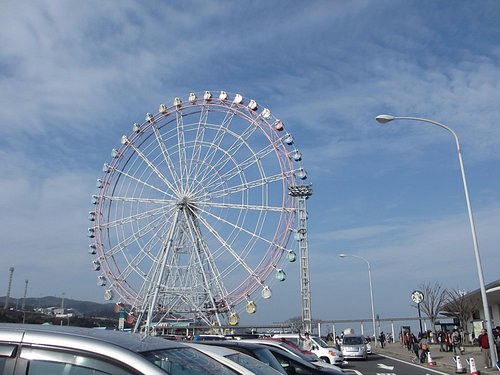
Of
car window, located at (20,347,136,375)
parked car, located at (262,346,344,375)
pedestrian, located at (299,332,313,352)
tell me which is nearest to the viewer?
car window, located at (20,347,136,375)

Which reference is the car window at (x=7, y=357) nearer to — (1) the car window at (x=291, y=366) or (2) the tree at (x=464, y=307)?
(1) the car window at (x=291, y=366)

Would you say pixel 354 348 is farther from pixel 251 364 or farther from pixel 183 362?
pixel 183 362

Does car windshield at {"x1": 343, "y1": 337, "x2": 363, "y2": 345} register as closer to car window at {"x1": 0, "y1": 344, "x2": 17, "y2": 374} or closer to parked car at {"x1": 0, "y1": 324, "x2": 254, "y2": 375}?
parked car at {"x1": 0, "y1": 324, "x2": 254, "y2": 375}

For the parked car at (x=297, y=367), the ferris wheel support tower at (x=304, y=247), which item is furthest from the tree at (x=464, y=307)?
the parked car at (x=297, y=367)

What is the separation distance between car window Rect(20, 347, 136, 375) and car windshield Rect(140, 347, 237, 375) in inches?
9.1

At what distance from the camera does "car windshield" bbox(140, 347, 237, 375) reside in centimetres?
315

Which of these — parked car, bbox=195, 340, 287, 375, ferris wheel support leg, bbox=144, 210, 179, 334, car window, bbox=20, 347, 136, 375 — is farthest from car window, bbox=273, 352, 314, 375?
ferris wheel support leg, bbox=144, 210, 179, 334

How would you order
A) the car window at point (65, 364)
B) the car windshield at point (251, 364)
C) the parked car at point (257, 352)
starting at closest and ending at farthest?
the car window at point (65, 364), the car windshield at point (251, 364), the parked car at point (257, 352)

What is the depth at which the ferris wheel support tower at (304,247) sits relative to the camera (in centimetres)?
3300

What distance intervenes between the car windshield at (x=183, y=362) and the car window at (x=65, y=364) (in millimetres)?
232

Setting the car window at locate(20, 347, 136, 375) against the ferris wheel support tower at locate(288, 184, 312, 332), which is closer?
the car window at locate(20, 347, 136, 375)

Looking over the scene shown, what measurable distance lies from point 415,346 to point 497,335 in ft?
24.6

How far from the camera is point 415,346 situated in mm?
27609

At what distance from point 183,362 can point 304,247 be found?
40.8 meters
